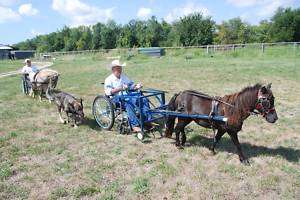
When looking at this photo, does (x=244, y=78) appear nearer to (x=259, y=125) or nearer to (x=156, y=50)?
(x=259, y=125)

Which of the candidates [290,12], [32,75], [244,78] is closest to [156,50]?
[244,78]

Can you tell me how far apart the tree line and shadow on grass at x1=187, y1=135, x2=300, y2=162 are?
5328 cm

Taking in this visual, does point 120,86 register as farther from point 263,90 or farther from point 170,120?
point 263,90

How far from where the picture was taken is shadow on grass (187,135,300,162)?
255 inches

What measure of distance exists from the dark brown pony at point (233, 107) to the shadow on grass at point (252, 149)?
1.33 feet

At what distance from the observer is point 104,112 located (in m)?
8.51

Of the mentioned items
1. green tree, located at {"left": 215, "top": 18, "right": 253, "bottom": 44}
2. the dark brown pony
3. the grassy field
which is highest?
green tree, located at {"left": 215, "top": 18, "right": 253, "bottom": 44}

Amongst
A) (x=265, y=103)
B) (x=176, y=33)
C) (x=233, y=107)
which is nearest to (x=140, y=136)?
(x=233, y=107)

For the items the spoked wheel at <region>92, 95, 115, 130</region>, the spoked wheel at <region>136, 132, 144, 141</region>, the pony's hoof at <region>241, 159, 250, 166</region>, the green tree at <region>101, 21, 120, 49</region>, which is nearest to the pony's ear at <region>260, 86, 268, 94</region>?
the pony's hoof at <region>241, 159, 250, 166</region>

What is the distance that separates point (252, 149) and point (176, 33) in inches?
2199

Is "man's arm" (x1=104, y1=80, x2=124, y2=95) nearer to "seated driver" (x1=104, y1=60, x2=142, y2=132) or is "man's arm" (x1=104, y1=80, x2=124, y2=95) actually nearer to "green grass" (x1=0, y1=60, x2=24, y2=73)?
"seated driver" (x1=104, y1=60, x2=142, y2=132)

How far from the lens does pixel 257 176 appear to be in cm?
561

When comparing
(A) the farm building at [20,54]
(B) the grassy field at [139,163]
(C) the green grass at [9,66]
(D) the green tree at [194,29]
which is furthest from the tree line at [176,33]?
(B) the grassy field at [139,163]

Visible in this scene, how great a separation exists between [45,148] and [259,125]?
212 inches
